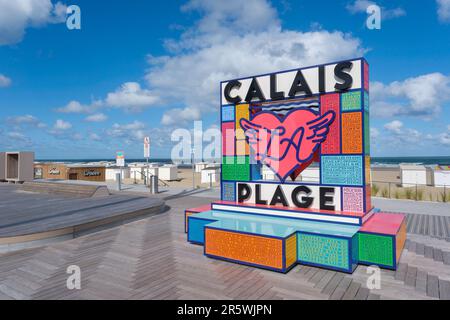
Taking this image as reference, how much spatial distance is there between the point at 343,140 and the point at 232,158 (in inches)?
123

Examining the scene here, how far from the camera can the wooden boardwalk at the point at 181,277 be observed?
4.42m

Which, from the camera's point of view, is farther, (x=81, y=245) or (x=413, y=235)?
(x=413, y=235)

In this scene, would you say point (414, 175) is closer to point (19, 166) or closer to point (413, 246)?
point (413, 246)

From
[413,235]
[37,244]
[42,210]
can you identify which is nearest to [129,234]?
[37,244]

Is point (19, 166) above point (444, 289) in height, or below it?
above

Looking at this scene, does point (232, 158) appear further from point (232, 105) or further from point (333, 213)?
point (333, 213)

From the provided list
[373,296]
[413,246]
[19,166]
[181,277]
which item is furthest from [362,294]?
[19,166]

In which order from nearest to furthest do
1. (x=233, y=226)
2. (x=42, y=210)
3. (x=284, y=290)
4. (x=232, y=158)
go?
(x=284, y=290) → (x=233, y=226) → (x=232, y=158) → (x=42, y=210)

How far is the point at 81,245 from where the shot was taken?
7020 millimetres

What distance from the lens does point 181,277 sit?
505 cm

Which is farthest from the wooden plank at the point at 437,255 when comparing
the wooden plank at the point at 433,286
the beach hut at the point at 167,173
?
the beach hut at the point at 167,173

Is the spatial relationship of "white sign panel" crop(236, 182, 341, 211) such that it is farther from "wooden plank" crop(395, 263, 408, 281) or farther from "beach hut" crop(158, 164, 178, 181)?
"beach hut" crop(158, 164, 178, 181)

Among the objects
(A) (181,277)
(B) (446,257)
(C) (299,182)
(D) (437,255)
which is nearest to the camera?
(A) (181,277)

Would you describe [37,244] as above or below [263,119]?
below
